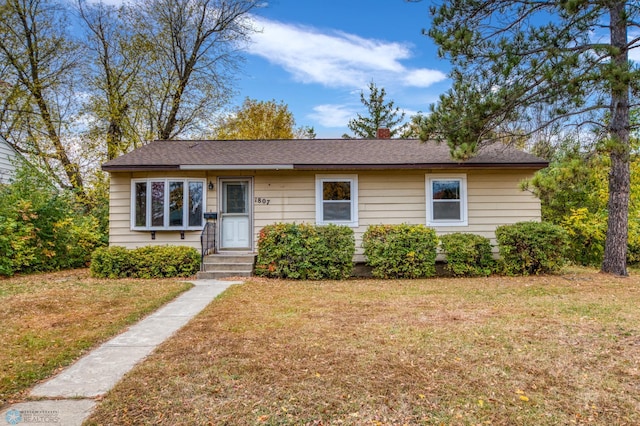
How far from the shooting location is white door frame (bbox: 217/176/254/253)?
31.2 feet

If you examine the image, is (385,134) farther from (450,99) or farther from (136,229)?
(136,229)

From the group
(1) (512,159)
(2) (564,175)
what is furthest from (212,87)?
(2) (564,175)

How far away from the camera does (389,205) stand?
9344 mm

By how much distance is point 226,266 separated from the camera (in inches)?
336

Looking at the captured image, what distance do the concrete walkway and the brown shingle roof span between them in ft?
15.7

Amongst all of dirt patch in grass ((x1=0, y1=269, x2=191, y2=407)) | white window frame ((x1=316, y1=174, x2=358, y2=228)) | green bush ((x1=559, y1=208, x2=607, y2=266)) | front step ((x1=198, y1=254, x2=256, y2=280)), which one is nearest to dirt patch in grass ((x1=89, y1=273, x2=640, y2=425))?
dirt patch in grass ((x1=0, y1=269, x2=191, y2=407))

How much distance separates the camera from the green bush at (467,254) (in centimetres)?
831

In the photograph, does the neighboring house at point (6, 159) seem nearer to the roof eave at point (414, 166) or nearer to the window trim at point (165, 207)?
the window trim at point (165, 207)

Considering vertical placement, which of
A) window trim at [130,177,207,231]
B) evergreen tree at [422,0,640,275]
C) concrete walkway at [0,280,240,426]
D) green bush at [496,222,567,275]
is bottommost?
concrete walkway at [0,280,240,426]

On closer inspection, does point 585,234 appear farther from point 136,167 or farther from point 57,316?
point 57,316

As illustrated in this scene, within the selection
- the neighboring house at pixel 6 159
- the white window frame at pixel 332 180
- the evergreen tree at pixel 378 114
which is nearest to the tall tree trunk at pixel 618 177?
the white window frame at pixel 332 180

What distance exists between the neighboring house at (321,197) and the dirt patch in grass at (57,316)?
190cm

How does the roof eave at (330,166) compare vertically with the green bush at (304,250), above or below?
above

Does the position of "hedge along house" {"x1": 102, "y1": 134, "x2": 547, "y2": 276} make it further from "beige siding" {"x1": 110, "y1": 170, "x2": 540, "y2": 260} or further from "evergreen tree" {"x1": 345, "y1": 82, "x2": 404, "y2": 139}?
"evergreen tree" {"x1": 345, "y1": 82, "x2": 404, "y2": 139}
